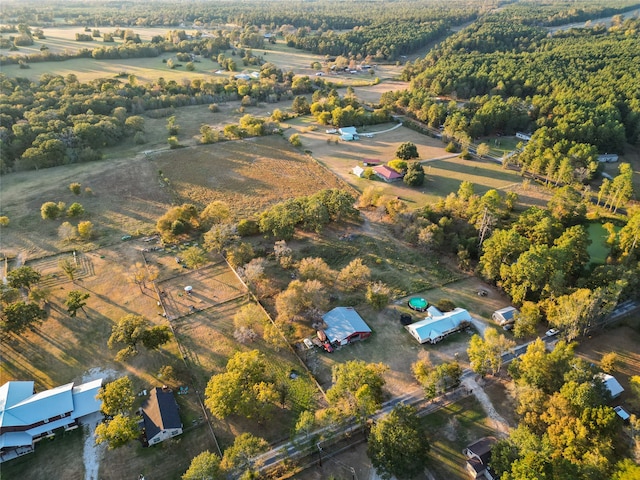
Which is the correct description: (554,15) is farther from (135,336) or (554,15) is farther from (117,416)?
(117,416)

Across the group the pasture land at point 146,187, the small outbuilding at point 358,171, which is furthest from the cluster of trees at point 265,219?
the small outbuilding at point 358,171

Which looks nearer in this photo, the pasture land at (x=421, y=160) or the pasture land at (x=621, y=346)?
the pasture land at (x=621, y=346)

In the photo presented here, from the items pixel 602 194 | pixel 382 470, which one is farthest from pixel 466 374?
pixel 602 194

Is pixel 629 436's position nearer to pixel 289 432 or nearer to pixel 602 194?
pixel 289 432

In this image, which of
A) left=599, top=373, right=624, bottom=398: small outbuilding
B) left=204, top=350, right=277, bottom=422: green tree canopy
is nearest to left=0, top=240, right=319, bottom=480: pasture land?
left=204, top=350, right=277, bottom=422: green tree canopy

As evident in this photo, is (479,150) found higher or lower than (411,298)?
higher

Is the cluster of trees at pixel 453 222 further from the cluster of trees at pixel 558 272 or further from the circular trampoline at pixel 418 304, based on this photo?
the circular trampoline at pixel 418 304

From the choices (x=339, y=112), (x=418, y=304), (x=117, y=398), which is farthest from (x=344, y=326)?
(x=339, y=112)

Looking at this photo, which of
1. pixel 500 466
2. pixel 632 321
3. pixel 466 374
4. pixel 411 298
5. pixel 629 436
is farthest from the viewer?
pixel 411 298
